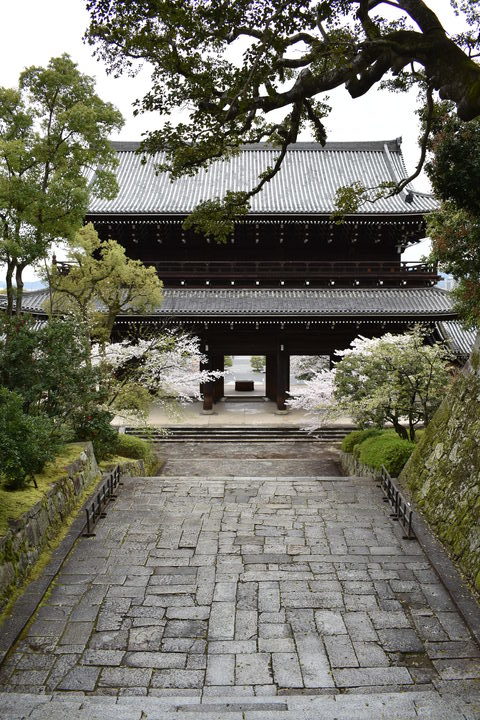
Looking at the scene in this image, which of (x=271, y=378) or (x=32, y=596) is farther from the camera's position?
(x=271, y=378)

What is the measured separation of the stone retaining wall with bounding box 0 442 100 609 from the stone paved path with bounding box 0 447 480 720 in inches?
19.7

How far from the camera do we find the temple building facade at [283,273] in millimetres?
21266

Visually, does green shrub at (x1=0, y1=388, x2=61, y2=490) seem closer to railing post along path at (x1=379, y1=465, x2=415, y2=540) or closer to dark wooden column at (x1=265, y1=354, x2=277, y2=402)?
railing post along path at (x1=379, y1=465, x2=415, y2=540)

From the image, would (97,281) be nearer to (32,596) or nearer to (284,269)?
(284,269)

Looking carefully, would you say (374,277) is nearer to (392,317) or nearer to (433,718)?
(392,317)

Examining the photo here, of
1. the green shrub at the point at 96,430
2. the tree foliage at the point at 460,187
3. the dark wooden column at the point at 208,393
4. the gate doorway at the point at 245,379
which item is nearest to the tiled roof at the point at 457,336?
the dark wooden column at the point at 208,393

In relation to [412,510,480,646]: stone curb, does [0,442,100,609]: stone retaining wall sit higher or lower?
higher

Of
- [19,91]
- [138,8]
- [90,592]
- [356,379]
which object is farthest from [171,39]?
[356,379]

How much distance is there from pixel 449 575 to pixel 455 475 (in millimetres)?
1911

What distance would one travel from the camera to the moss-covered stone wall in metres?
6.94

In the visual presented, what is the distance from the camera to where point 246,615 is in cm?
580

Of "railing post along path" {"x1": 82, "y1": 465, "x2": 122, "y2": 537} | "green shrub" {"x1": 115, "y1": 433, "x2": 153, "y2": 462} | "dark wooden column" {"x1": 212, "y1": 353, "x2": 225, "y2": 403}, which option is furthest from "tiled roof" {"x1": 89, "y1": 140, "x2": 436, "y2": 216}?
"railing post along path" {"x1": 82, "y1": 465, "x2": 122, "y2": 537}

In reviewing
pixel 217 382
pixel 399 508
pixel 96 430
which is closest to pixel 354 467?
pixel 399 508

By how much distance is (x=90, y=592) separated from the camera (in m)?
6.27
